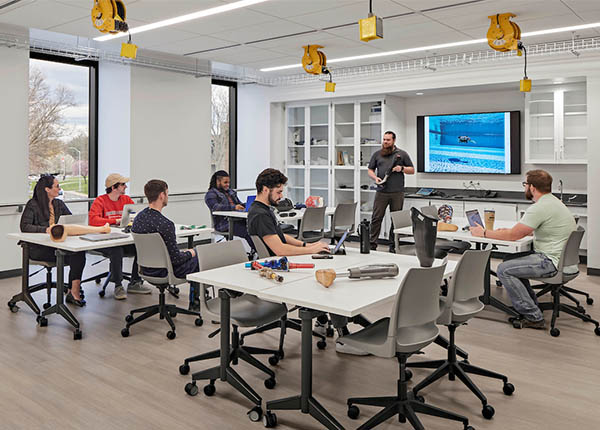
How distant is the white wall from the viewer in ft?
25.5

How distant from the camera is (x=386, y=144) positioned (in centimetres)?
788

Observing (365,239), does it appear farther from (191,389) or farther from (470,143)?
(470,143)

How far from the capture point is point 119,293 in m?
5.58

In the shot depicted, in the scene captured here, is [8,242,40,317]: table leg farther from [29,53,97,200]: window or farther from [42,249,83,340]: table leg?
[29,53,97,200]: window

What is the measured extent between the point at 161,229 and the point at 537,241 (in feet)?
10.0

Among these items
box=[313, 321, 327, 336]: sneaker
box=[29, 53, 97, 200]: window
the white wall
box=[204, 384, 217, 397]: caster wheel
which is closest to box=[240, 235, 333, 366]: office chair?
box=[313, 321, 327, 336]: sneaker

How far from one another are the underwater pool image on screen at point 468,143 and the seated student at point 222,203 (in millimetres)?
3433

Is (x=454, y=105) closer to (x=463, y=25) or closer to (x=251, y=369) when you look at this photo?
(x=463, y=25)

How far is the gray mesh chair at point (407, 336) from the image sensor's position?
275 centimetres

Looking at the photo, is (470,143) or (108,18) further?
(470,143)

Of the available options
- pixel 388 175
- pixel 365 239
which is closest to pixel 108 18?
pixel 365 239

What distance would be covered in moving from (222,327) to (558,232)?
9.51 feet

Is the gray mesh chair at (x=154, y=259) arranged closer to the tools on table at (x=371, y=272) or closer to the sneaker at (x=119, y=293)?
the sneaker at (x=119, y=293)

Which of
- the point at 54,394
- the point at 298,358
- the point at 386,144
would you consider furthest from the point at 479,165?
the point at 54,394
